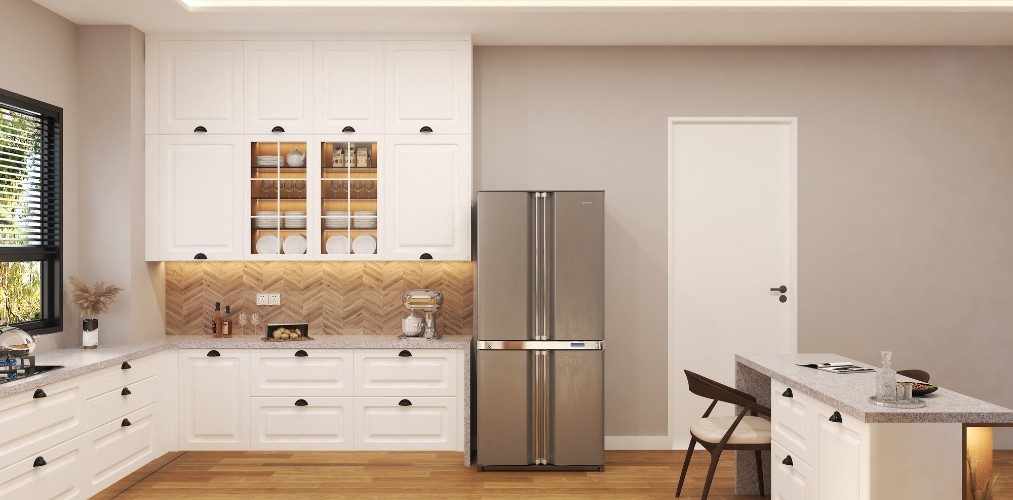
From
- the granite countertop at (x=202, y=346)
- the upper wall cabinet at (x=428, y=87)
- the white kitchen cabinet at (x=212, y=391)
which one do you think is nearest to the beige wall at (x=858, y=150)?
the upper wall cabinet at (x=428, y=87)

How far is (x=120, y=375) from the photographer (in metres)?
4.14

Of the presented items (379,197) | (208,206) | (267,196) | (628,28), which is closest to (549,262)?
(379,197)

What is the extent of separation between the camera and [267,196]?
4879 mm

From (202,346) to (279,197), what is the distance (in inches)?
42.1

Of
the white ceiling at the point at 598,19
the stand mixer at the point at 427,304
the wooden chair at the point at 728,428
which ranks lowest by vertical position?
the wooden chair at the point at 728,428

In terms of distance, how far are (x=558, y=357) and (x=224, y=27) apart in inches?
116

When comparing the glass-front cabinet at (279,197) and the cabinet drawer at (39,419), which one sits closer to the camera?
the cabinet drawer at (39,419)

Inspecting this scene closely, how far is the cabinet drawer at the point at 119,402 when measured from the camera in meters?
3.87

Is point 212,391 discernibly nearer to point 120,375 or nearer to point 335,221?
→ point 120,375

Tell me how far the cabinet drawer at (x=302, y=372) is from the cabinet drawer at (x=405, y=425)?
19cm

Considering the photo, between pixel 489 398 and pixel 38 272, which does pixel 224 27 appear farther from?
pixel 489 398

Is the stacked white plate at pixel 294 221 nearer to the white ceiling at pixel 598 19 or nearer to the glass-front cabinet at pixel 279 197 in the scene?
the glass-front cabinet at pixel 279 197

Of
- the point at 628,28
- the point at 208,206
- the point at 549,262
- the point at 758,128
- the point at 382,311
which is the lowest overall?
the point at 382,311

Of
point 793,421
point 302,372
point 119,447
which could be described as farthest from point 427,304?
point 793,421
